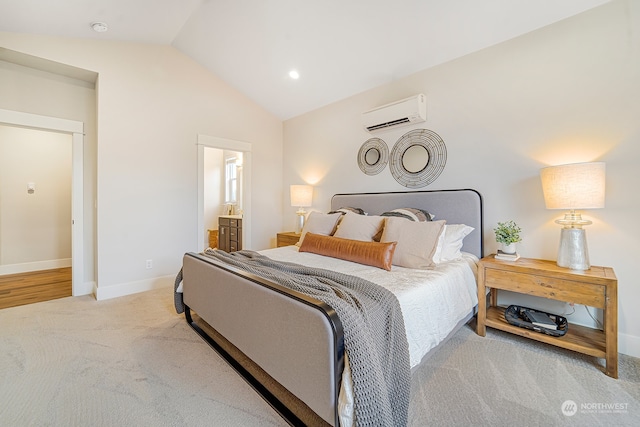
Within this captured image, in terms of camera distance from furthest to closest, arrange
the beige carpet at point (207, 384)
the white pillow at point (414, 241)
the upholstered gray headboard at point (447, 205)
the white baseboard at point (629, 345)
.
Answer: the upholstered gray headboard at point (447, 205), the white pillow at point (414, 241), the white baseboard at point (629, 345), the beige carpet at point (207, 384)

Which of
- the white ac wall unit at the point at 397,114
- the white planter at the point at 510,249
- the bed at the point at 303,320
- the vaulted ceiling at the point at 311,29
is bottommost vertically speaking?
the bed at the point at 303,320

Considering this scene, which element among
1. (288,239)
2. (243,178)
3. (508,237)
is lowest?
(288,239)

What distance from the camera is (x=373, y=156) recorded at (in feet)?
11.4

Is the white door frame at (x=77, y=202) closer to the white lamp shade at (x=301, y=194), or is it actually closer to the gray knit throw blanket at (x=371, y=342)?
the white lamp shade at (x=301, y=194)

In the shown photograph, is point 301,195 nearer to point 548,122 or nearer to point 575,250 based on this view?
point 548,122

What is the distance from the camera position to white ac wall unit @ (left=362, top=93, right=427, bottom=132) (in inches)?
114

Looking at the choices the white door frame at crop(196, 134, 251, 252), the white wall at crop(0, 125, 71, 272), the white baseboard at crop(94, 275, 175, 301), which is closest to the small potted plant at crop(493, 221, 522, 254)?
the white door frame at crop(196, 134, 251, 252)

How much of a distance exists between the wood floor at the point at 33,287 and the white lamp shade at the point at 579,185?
5074 mm

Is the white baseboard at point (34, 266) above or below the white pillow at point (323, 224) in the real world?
below

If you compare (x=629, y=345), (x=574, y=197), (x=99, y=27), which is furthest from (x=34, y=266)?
(x=629, y=345)

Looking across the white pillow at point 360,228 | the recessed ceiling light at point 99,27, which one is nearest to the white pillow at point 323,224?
the white pillow at point 360,228

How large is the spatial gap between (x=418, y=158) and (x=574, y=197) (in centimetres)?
146

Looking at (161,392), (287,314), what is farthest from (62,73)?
(287,314)

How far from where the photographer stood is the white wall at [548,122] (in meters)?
1.96
